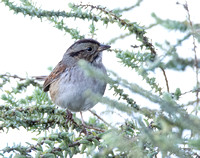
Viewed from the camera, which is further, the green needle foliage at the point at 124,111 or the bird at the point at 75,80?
the bird at the point at 75,80

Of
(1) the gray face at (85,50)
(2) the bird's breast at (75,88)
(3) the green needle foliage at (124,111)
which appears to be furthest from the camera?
(1) the gray face at (85,50)

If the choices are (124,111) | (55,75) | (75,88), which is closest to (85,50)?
(55,75)

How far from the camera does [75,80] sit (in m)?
3.55

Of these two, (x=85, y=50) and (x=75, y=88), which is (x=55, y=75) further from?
(x=75, y=88)

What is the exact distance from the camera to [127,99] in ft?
4.62

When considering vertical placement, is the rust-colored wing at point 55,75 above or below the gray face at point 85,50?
below

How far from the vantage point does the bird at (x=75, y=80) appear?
3.47 metres

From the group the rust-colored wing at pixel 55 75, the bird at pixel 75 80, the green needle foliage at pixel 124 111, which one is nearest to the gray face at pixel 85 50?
the bird at pixel 75 80

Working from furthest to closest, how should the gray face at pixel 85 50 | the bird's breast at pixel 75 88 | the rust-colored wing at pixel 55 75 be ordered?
the rust-colored wing at pixel 55 75 → the gray face at pixel 85 50 → the bird's breast at pixel 75 88

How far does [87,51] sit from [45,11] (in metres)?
1.98

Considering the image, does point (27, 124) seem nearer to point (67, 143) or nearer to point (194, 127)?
point (67, 143)

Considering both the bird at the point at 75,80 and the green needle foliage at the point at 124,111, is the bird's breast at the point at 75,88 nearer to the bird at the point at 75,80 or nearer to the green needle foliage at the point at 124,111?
the bird at the point at 75,80

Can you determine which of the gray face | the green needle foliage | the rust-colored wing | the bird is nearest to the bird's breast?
the bird

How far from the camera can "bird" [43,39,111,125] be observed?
347cm
